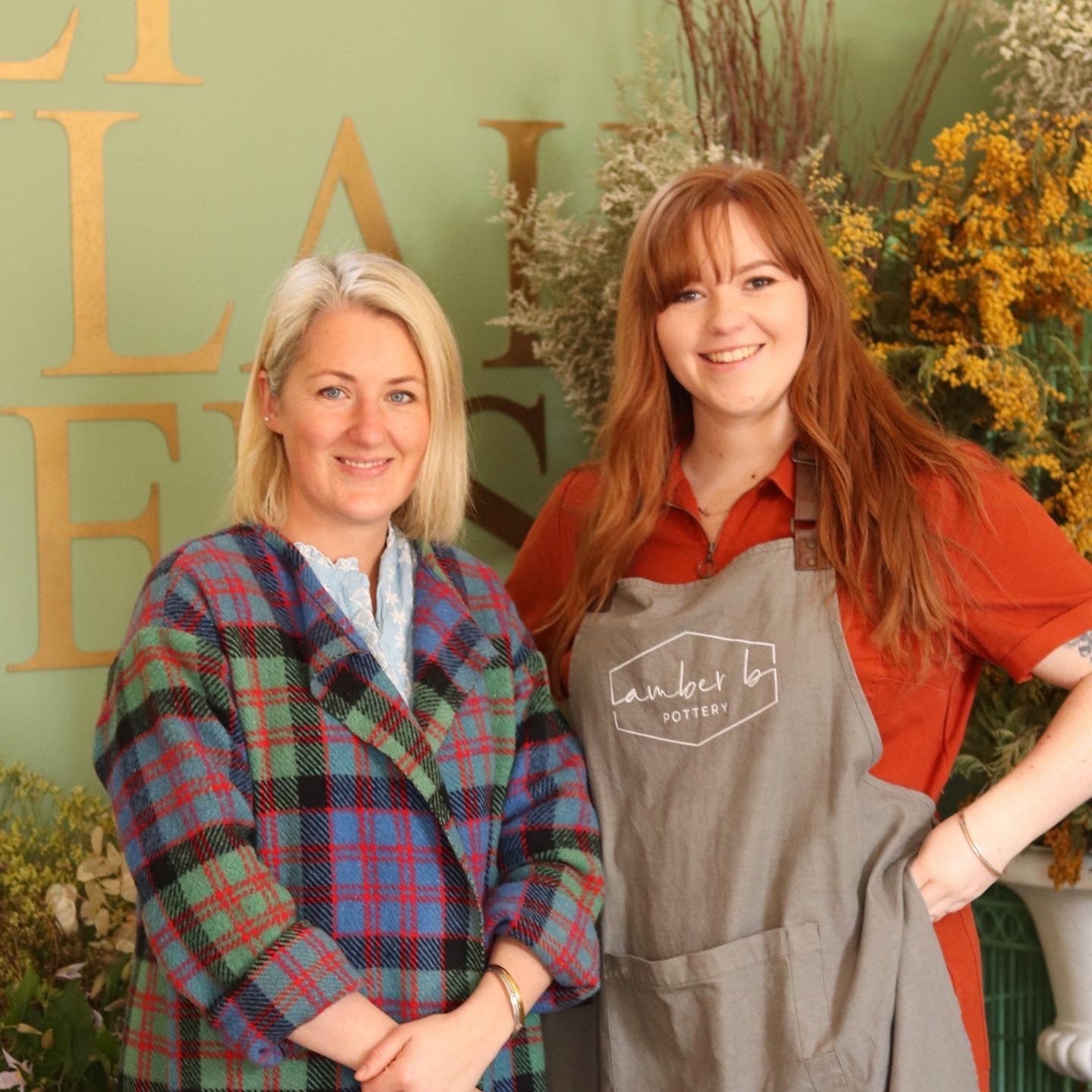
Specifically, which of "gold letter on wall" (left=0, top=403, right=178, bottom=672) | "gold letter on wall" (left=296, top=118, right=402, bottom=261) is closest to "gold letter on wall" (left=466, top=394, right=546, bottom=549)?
"gold letter on wall" (left=296, top=118, right=402, bottom=261)

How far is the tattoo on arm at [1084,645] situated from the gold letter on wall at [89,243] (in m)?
1.56

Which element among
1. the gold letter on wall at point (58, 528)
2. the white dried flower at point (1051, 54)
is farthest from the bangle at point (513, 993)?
the white dried flower at point (1051, 54)

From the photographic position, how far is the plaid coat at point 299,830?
50.8 inches

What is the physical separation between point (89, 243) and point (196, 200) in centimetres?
19

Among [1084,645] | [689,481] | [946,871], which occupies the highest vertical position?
[689,481]

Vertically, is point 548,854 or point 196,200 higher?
point 196,200

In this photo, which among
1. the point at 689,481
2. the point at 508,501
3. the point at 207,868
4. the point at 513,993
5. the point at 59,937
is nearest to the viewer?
the point at 207,868

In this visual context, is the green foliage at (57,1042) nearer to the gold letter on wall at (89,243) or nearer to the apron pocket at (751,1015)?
the apron pocket at (751,1015)

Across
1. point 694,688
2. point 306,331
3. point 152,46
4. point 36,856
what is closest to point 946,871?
point 694,688

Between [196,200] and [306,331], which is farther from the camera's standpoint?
[196,200]

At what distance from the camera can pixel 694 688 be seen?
Result: 1570 millimetres

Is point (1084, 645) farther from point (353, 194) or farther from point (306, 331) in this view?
point (353, 194)

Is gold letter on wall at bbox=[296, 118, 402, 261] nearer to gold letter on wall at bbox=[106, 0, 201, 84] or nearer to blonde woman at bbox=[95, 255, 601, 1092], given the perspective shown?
gold letter on wall at bbox=[106, 0, 201, 84]

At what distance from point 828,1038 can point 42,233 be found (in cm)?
174
